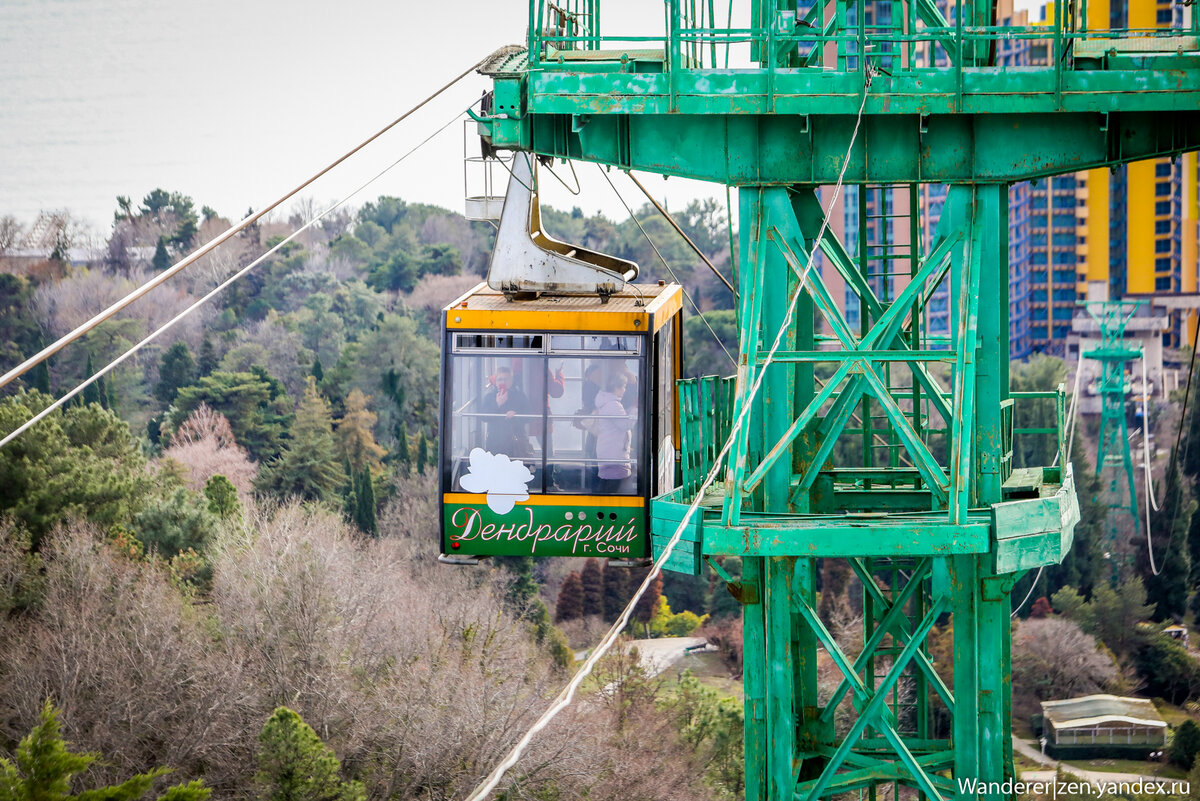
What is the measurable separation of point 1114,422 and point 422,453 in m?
28.5

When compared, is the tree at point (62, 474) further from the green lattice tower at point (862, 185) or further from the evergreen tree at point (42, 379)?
the green lattice tower at point (862, 185)

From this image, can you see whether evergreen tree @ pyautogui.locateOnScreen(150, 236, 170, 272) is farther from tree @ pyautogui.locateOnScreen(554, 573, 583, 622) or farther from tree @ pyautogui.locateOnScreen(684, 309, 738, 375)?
tree @ pyautogui.locateOnScreen(554, 573, 583, 622)

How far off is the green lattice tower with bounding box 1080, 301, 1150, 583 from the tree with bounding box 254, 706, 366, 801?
3784 centimetres

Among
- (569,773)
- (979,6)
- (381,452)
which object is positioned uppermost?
(979,6)

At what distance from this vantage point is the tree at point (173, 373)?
213 ft

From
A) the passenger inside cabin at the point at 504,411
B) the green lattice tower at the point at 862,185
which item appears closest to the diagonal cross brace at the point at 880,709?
the green lattice tower at the point at 862,185

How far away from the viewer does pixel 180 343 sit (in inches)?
2562

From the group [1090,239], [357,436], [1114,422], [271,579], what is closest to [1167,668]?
[1114,422]

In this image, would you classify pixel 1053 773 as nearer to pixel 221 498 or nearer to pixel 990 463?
pixel 221 498

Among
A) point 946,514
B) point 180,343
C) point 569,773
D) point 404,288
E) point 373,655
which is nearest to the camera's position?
point 946,514

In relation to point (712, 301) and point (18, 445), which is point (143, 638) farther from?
point (712, 301)

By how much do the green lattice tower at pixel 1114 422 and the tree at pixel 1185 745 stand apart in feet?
37.2

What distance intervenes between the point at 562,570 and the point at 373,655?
68.0ft

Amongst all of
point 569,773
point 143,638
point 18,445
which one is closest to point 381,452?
point 18,445
